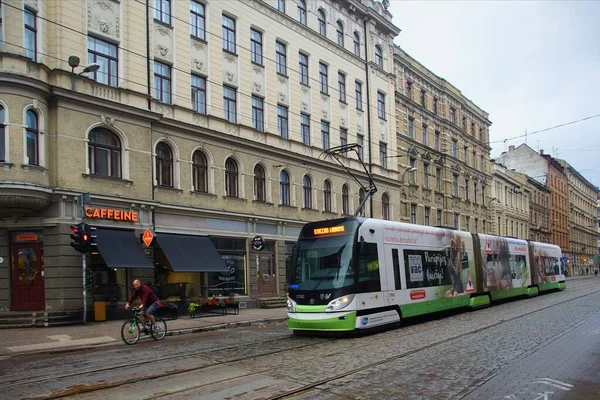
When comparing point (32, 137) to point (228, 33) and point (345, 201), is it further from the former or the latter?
point (345, 201)

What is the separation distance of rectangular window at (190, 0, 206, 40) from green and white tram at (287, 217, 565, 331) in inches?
531

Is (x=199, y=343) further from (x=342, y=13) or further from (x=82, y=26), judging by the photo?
(x=342, y=13)

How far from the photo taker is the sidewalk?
14750 mm

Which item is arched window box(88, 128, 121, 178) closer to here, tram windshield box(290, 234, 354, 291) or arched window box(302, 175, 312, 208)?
tram windshield box(290, 234, 354, 291)

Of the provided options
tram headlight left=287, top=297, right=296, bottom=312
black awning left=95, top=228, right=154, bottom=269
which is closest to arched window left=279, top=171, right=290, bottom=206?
black awning left=95, top=228, right=154, bottom=269

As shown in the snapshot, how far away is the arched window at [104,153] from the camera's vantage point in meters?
21.3

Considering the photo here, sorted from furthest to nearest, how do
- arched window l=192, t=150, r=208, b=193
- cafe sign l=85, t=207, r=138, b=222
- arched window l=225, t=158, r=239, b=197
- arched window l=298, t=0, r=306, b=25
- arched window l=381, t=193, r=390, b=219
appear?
arched window l=381, t=193, r=390, b=219
arched window l=298, t=0, r=306, b=25
arched window l=225, t=158, r=239, b=197
arched window l=192, t=150, r=208, b=193
cafe sign l=85, t=207, r=138, b=222

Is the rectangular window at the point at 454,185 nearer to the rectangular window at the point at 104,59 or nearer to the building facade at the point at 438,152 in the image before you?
the building facade at the point at 438,152

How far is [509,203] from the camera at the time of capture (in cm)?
6606

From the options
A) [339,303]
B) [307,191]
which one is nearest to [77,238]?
[339,303]

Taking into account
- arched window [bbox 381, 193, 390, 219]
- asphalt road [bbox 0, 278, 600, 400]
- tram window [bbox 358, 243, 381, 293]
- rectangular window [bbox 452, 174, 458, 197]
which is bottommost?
asphalt road [bbox 0, 278, 600, 400]

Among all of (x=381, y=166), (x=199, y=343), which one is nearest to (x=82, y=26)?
(x=199, y=343)

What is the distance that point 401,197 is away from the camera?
42.3m

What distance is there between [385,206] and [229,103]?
16.3 metres
